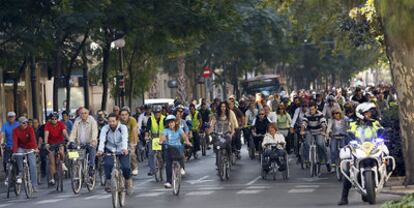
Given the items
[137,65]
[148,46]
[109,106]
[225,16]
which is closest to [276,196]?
[225,16]

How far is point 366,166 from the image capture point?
1658 centimetres

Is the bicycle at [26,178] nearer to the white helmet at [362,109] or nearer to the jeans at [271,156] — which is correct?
the jeans at [271,156]

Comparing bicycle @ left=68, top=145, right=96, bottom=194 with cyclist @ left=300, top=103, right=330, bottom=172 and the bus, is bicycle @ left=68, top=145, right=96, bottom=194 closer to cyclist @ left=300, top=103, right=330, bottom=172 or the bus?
cyclist @ left=300, top=103, right=330, bottom=172

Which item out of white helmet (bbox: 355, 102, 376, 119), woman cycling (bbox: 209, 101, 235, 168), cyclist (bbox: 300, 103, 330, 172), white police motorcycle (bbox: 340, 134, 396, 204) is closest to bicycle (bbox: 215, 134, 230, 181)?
woman cycling (bbox: 209, 101, 235, 168)

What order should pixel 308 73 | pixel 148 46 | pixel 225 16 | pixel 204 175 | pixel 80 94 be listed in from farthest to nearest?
pixel 308 73, pixel 80 94, pixel 148 46, pixel 225 16, pixel 204 175

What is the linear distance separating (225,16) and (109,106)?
33876 mm

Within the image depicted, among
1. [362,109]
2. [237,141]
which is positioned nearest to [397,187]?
[362,109]

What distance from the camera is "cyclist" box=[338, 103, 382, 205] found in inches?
682

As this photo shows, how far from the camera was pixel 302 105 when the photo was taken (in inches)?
1083

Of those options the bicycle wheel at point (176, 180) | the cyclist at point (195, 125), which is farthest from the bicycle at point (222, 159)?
the cyclist at point (195, 125)

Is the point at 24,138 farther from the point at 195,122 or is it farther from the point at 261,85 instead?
the point at 261,85

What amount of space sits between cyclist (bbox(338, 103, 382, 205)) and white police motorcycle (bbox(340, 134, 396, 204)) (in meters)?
0.31

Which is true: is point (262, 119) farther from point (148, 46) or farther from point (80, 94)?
point (80, 94)

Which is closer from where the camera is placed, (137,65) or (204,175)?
(204,175)
